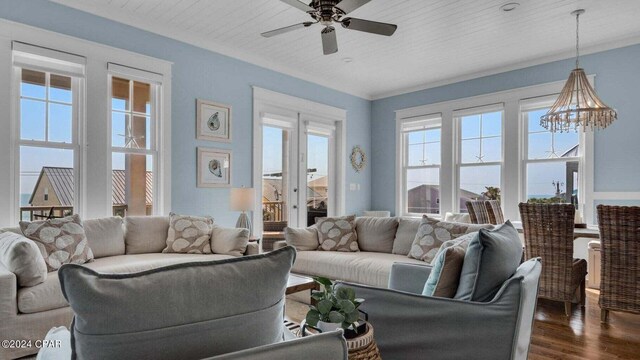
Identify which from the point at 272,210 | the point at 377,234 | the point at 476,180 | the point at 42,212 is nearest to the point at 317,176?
the point at 272,210

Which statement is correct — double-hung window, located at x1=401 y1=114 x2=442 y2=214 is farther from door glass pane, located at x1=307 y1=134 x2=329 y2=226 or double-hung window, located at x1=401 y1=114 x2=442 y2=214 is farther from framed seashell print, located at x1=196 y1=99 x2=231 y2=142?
framed seashell print, located at x1=196 y1=99 x2=231 y2=142

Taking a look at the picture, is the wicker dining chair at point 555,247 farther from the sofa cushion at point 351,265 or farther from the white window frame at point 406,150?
the white window frame at point 406,150

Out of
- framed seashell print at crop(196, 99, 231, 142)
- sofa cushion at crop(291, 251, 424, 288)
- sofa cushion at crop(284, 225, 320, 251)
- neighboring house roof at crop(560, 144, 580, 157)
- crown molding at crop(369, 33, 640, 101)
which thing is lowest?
sofa cushion at crop(291, 251, 424, 288)

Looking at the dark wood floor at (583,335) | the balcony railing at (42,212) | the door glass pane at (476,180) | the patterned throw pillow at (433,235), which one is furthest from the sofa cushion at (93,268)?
the door glass pane at (476,180)

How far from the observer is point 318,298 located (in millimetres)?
1326

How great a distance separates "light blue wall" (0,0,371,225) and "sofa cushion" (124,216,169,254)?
457mm

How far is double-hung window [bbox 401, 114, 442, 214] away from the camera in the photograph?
19.9ft

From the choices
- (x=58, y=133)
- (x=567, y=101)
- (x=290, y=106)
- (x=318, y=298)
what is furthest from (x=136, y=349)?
(x=290, y=106)

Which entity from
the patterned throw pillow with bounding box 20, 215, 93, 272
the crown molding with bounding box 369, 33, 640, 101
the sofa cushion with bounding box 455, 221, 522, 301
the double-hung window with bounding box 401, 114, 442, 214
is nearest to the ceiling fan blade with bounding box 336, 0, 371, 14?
the sofa cushion with bounding box 455, 221, 522, 301

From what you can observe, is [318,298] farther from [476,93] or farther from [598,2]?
[476,93]

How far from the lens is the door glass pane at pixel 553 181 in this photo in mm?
4691

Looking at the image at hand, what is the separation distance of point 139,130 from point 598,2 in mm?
4573

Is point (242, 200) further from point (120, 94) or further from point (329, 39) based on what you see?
point (329, 39)

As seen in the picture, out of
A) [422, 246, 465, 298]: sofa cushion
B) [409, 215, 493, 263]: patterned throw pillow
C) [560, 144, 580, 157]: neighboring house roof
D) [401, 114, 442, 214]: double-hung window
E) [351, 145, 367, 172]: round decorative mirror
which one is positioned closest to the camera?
[422, 246, 465, 298]: sofa cushion
